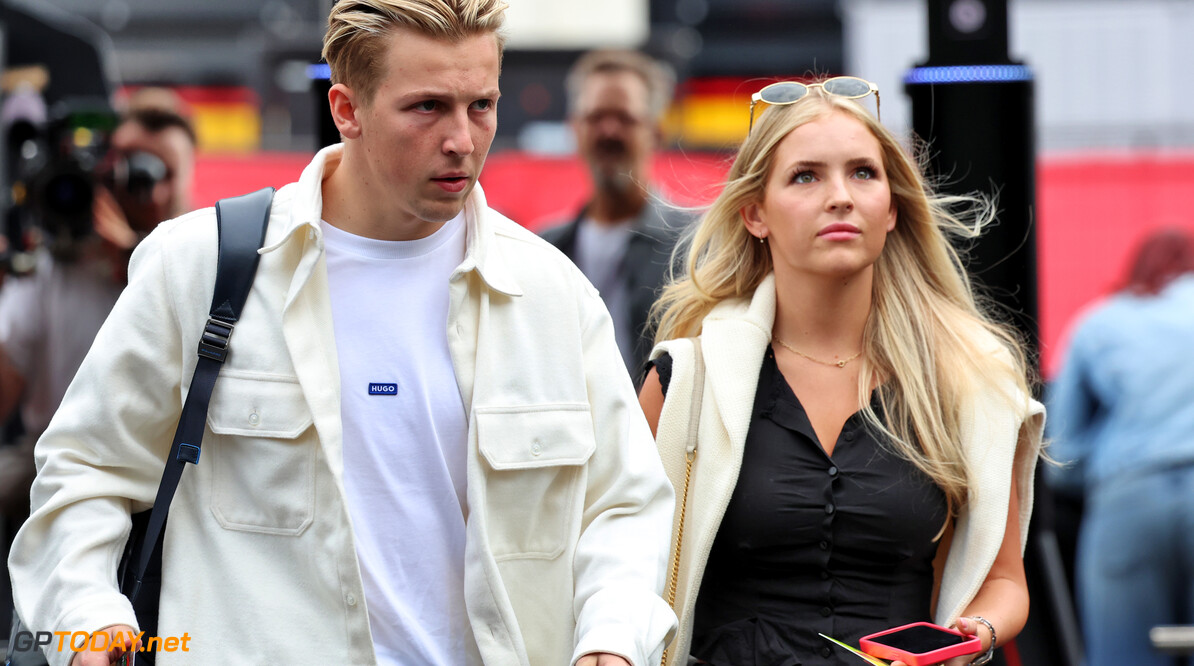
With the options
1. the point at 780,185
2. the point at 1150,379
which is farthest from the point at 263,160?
the point at 780,185

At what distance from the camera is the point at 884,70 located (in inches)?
393

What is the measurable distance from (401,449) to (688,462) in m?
0.74

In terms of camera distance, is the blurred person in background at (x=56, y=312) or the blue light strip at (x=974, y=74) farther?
the blurred person in background at (x=56, y=312)

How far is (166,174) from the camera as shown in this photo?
188 inches

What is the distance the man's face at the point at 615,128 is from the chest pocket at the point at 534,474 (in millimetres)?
2839

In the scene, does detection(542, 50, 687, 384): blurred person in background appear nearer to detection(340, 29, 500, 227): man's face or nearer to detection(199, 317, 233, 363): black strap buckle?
detection(340, 29, 500, 227): man's face

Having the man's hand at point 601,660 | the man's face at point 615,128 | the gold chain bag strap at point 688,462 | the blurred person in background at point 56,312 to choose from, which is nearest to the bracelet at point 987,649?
the gold chain bag strap at point 688,462

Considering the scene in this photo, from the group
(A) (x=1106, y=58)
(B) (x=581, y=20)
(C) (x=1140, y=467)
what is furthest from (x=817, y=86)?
(B) (x=581, y=20)

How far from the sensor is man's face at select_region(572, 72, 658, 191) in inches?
201

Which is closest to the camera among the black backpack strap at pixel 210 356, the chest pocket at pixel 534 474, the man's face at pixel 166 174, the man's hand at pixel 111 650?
the man's hand at pixel 111 650

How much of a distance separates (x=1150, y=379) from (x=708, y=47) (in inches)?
503

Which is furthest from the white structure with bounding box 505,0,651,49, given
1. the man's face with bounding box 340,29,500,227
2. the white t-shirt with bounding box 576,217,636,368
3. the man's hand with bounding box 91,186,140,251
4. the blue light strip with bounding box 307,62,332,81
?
the man's face with bounding box 340,29,500,227

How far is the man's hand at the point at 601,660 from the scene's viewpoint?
212 centimetres

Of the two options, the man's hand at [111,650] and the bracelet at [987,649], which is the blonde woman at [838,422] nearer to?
the bracelet at [987,649]
